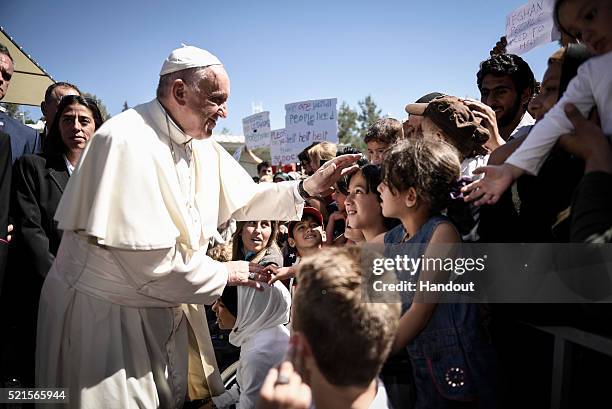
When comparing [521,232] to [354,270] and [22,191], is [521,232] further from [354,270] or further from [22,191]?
[22,191]

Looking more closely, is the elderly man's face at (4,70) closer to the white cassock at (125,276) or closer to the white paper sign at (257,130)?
the white cassock at (125,276)

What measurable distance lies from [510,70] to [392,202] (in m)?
1.38

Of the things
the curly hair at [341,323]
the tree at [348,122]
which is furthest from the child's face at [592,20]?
the tree at [348,122]

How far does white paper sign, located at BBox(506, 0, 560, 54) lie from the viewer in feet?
11.5

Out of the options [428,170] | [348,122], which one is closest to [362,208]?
[428,170]

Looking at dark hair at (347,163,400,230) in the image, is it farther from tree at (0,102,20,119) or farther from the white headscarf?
tree at (0,102,20,119)

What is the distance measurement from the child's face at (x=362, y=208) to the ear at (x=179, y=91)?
1.13 meters

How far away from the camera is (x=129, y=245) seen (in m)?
2.15

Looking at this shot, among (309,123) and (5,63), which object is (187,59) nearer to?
(5,63)

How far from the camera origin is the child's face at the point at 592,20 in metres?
1.20

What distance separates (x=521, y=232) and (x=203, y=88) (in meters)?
1.83

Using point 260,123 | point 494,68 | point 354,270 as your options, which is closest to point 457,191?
point 354,270

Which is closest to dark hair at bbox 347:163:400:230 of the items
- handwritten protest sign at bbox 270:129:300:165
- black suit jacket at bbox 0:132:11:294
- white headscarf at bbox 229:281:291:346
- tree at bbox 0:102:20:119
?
white headscarf at bbox 229:281:291:346

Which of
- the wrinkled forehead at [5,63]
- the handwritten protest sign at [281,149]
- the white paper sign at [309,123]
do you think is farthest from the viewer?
the handwritten protest sign at [281,149]
